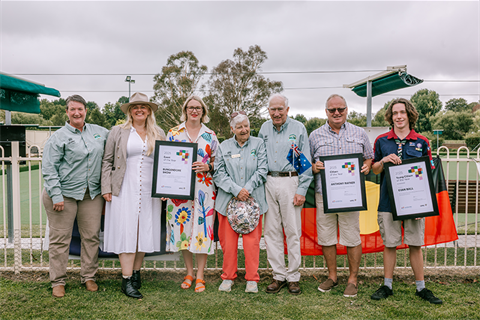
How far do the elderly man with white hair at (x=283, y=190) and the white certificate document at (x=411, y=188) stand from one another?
2.93 ft

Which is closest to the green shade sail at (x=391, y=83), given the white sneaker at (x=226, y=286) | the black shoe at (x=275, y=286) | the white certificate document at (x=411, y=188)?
the white certificate document at (x=411, y=188)

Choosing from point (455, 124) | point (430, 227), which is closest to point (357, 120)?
point (455, 124)

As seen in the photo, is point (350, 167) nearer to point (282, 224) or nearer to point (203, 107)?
point (282, 224)

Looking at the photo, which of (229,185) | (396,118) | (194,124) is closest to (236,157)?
(229,185)

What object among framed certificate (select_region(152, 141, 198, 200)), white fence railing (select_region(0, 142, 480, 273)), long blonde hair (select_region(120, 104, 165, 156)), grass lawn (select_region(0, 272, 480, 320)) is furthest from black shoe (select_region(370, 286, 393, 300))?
long blonde hair (select_region(120, 104, 165, 156))

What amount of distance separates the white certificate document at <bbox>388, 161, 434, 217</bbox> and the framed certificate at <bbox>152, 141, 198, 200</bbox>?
217 centimetres

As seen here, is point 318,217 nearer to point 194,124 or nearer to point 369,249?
point 369,249

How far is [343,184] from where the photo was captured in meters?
3.31

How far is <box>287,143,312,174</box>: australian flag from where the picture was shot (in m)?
3.39

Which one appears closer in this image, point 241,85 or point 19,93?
point 19,93

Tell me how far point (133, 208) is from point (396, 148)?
2.97 meters

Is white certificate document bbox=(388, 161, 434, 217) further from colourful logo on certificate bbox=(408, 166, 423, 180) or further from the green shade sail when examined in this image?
the green shade sail

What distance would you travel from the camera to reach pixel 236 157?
3.41 m

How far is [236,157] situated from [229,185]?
1.08ft
